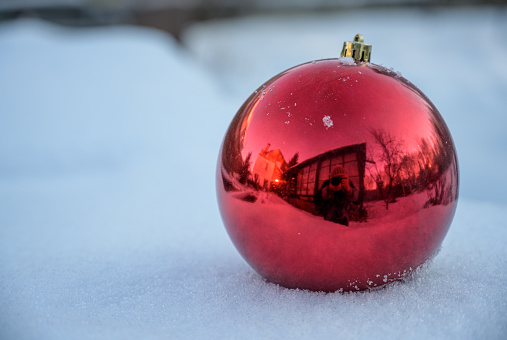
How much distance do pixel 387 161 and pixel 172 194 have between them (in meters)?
1.49

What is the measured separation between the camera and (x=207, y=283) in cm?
138

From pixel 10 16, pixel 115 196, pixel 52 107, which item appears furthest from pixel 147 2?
pixel 115 196

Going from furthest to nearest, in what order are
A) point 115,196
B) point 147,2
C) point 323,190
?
point 147,2, point 115,196, point 323,190

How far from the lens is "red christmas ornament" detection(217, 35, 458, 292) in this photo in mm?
1088

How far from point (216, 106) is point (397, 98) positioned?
2.49 metres

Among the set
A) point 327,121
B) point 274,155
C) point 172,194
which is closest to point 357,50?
point 327,121

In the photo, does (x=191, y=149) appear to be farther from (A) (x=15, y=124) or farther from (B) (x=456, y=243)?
(B) (x=456, y=243)

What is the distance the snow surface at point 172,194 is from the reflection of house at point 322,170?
30 cm

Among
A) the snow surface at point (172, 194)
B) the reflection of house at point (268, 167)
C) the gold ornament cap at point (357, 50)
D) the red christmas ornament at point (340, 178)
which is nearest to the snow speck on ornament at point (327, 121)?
the red christmas ornament at point (340, 178)

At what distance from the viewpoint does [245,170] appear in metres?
1.18

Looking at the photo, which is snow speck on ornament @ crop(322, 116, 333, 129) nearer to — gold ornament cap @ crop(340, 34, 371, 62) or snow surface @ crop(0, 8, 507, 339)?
gold ornament cap @ crop(340, 34, 371, 62)

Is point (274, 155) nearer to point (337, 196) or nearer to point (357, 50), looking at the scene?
point (337, 196)

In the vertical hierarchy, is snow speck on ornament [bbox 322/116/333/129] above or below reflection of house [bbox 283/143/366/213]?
above

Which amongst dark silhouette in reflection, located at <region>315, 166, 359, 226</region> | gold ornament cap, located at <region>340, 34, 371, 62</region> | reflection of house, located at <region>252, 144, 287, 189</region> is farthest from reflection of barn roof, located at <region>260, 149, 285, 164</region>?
gold ornament cap, located at <region>340, 34, 371, 62</region>
